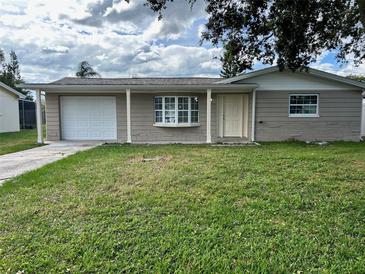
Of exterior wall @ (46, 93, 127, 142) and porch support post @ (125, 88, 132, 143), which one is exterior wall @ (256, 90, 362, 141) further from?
exterior wall @ (46, 93, 127, 142)

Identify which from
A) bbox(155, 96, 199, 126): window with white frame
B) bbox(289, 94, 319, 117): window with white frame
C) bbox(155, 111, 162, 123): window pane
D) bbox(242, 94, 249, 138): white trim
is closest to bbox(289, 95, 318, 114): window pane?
bbox(289, 94, 319, 117): window with white frame

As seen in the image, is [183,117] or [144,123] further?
[144,123]

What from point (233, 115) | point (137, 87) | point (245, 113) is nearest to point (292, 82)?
point (245, 113)

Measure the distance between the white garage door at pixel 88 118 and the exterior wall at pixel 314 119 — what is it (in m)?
6.79

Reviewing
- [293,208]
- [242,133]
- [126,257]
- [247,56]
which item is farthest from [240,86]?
[126,257]

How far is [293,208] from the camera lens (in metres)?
3.43

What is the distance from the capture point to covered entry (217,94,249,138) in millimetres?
11703

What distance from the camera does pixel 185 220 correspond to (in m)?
3.08

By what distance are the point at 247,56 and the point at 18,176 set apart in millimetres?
7963

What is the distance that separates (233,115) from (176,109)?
2.78 m

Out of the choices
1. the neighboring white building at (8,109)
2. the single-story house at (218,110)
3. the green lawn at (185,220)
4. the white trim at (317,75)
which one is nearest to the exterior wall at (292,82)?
the single-story house at (218,110)

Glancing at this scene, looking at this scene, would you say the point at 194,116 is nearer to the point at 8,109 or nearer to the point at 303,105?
the point at 303,105

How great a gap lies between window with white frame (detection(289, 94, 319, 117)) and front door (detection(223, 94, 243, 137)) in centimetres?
228

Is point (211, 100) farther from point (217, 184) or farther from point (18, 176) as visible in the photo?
point (18, 176)
